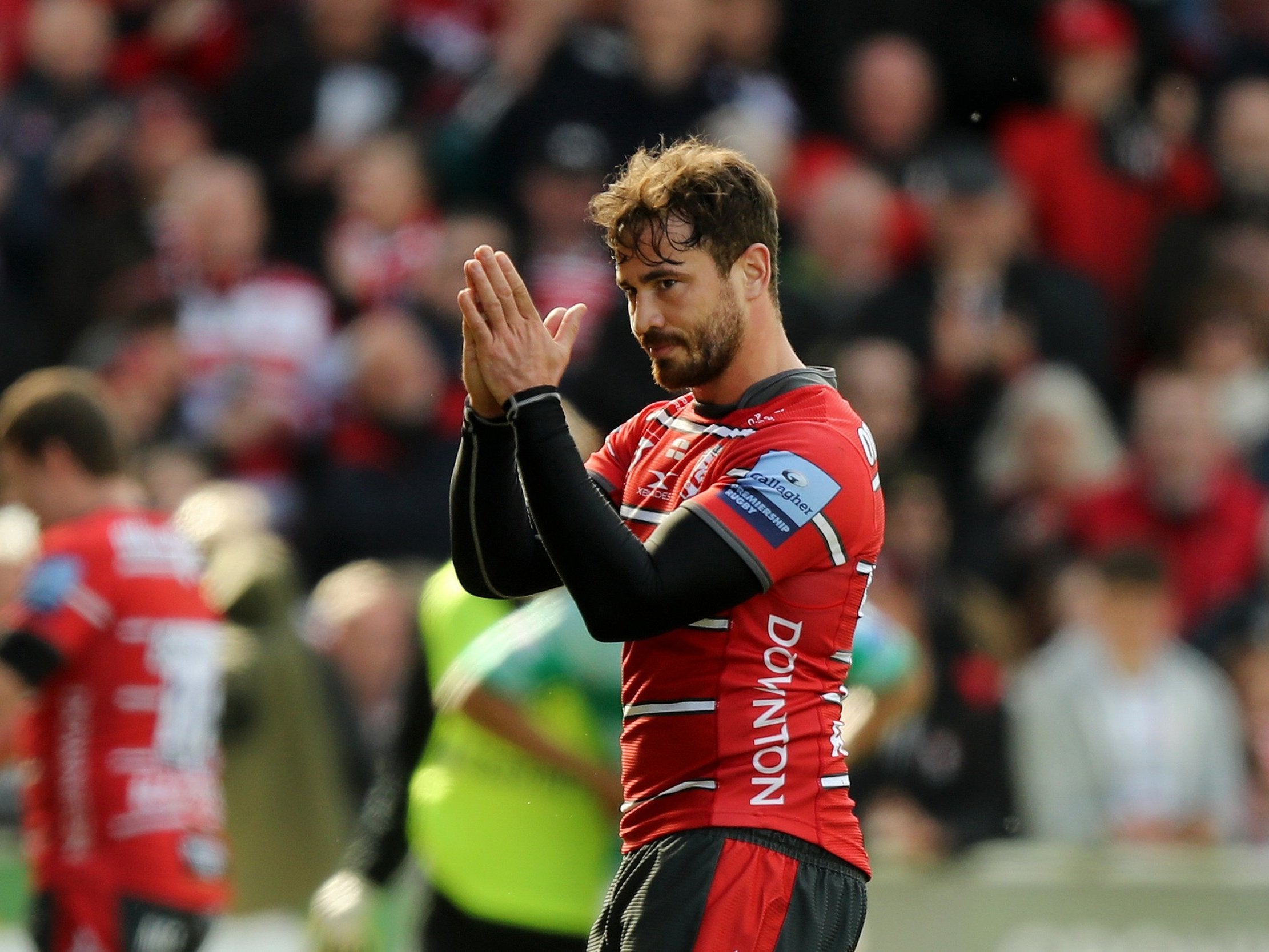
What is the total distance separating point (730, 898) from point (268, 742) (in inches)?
191

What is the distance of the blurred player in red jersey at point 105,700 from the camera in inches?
229

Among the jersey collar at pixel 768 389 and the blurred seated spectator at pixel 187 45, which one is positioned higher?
the blurred seated spectator at pixel 187 45

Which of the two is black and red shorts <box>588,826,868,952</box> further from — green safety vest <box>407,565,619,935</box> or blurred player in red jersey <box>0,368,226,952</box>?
blurred player in red jersey <box>0,368,226,952</box>

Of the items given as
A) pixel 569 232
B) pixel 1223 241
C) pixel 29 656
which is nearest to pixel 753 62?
pixel 569 232

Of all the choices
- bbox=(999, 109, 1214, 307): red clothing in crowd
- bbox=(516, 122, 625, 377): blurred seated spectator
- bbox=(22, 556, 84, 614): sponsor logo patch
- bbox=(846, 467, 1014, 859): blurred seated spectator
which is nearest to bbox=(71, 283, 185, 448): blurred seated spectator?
bbox=(516, 122, 625, 377): blurred seated spectator

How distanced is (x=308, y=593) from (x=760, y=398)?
617cm

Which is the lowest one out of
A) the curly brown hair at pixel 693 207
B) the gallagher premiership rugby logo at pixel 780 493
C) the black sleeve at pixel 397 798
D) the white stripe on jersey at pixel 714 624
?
the black sleeve at pixel 397 798

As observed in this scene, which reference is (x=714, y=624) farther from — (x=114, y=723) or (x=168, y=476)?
(x=168, y=476)

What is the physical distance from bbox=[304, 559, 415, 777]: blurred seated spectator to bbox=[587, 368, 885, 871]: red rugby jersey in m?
4.88

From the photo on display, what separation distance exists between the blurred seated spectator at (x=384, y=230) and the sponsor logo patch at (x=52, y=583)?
15.9ft

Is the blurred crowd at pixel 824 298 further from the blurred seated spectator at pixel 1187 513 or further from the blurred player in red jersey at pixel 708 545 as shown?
the blurred player in red jersey at pixel 708 545

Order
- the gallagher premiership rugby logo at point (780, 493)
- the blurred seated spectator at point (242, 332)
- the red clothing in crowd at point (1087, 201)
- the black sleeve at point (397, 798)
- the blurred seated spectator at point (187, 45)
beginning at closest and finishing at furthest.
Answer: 1. the gallagher premiership rugby logo at point (780, 493)
2. the black sleeve at point (397, 798)
3. the blurred seated spectator at point (242, 332)
4. the red clothing in crowd at point (1087, 201)
5. the blurred seated spectator at point (187, 45)

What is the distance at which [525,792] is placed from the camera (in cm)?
571

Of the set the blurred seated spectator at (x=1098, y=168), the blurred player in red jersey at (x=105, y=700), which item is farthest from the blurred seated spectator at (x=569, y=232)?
the blurred player in red jersey at (x=105, y=700)
